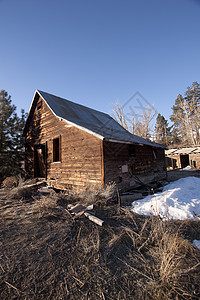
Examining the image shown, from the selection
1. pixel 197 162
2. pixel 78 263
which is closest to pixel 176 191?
pixel 78 263

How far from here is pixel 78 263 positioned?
258 cm

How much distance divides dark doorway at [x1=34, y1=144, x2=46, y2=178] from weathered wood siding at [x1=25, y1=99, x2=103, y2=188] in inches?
14.6

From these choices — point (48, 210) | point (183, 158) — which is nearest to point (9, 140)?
Answer: point (48, 210)

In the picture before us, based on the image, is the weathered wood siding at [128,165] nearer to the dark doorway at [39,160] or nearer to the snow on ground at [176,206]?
the snow on ground at [176,206]

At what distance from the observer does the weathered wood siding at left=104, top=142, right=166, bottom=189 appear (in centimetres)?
728

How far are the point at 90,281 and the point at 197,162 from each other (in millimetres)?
25774

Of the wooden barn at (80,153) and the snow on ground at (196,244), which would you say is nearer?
the snow on ground at (196,244)

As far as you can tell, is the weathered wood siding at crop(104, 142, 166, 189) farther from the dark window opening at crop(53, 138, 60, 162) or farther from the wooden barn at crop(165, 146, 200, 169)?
the wooden barn at crop(165, 146, 200, 169)

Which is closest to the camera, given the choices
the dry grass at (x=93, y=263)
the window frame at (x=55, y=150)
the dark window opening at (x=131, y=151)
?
the dry grass at (x=93, y=263)

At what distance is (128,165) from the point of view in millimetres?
8625

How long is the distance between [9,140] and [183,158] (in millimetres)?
27167

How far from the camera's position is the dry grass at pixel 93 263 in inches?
78.3

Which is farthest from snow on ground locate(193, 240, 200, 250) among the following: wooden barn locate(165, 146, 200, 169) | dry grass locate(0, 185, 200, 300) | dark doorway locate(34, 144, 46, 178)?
wooden barn locate(165, 146, 200, 169)

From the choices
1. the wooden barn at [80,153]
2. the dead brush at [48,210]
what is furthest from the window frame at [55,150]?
the dead brush at [48,210]
